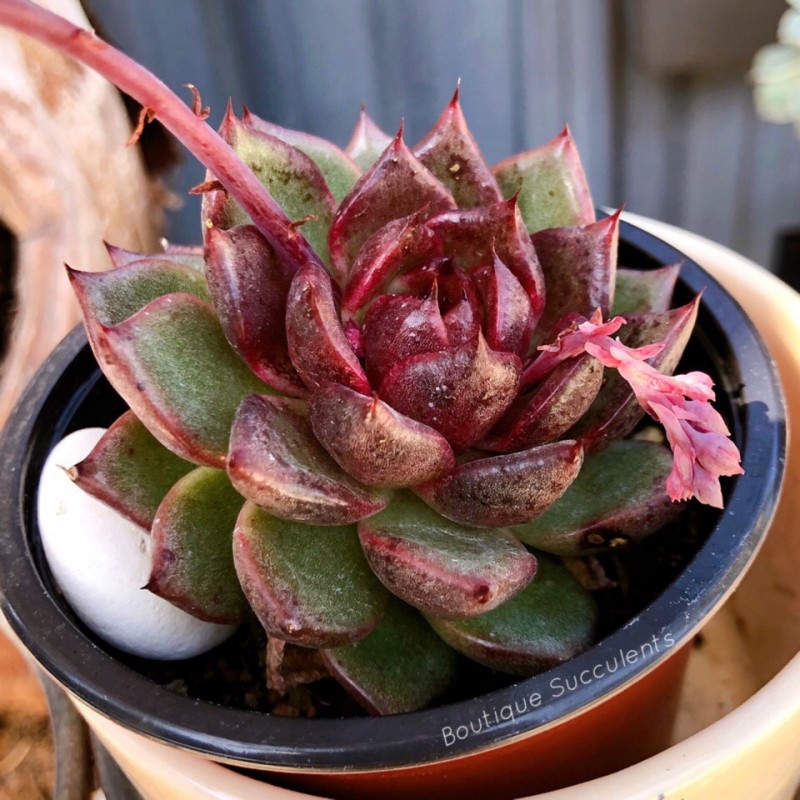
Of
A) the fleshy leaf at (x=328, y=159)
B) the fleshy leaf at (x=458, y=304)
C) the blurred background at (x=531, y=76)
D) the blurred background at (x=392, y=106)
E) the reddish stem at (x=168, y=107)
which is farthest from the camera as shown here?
the blurred background at (x=531, y=76)

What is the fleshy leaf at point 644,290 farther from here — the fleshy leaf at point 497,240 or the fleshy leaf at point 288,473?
the fleshy leaf at point 288,473

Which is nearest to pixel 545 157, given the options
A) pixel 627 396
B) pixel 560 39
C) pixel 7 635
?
pixel 627 396

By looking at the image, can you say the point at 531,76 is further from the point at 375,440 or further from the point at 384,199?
the point at 375,440

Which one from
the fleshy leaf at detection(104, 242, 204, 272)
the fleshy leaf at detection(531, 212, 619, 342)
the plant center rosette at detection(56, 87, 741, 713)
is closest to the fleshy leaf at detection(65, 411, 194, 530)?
the plant center rosette at detection(56, 87, 741, 713)

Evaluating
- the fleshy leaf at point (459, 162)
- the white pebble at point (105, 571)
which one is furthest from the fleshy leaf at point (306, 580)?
the fleshy leaf at point (459, 162)

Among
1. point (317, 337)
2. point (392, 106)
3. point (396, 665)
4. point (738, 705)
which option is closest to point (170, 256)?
point (317, 337)
